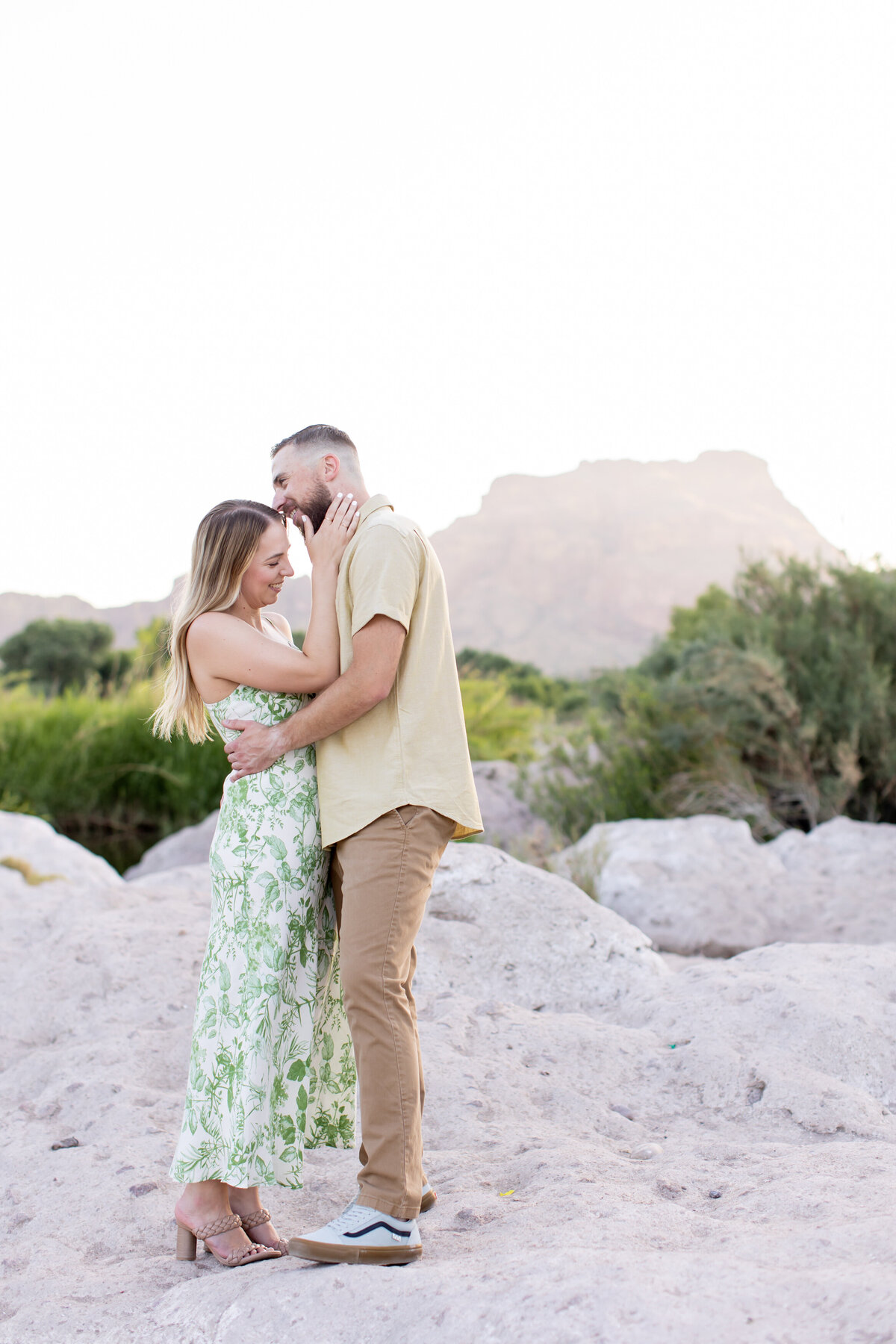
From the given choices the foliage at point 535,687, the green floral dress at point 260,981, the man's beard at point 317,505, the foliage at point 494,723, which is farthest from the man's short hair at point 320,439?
the foliage at point 535,687

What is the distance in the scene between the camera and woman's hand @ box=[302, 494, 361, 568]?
2496 millimetres

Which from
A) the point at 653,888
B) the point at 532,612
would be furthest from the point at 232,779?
the point at 532,612

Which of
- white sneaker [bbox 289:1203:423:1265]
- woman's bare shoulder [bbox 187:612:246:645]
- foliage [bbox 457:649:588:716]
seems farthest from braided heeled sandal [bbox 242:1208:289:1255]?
foliage [bbox 457:649:588:716]

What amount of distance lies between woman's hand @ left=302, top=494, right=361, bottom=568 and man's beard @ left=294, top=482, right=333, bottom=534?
0.04 meters

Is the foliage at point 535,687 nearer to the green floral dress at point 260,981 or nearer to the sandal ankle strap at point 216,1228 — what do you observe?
the green floral dress at point 260,981

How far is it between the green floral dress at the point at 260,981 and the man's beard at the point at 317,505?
482 millimetres

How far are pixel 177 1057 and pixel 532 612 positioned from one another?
76.4 m

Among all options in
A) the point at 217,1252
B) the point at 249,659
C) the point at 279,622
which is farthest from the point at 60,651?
the point at 217,1252

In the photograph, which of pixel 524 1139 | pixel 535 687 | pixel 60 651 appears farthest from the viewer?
pixel 60 651

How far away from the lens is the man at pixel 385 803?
87.8 inches

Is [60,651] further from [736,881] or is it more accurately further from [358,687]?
[358,687]

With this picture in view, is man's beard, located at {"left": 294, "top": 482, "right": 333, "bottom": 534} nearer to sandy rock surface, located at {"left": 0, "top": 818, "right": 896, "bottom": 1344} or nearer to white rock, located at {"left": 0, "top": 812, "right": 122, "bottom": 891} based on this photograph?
sandy rock surface, located at {"left": 0, "top": 818, "right": 896, "bottom": 1344}

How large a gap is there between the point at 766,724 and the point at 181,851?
4920 mm

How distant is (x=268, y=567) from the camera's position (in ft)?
8.66
